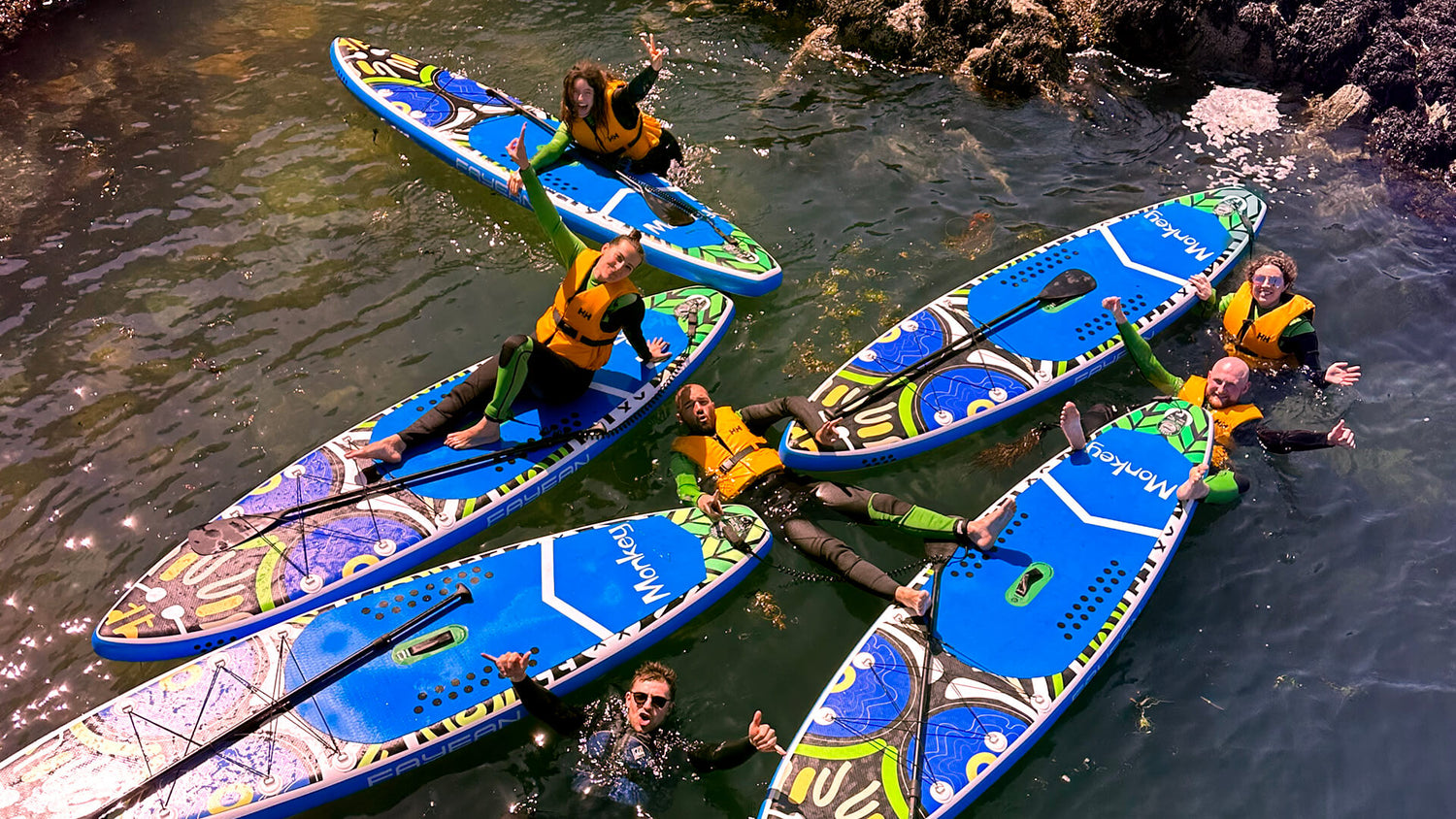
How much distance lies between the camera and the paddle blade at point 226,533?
6672 mm

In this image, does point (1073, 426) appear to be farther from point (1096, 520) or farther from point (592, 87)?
point (592, 87)

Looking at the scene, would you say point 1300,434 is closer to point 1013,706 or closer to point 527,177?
point 1013,706

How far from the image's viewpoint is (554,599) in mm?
6602

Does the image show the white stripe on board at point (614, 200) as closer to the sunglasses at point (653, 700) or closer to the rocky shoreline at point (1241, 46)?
the rocky shoreline at point (1241, 46)

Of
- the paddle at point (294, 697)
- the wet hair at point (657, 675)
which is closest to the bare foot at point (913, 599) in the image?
the wet hair at point (657, 675)

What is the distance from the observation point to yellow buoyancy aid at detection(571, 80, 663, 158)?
9.43m

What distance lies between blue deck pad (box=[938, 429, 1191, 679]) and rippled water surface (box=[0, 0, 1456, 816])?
42 cm

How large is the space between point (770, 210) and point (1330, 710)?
6672 millimetres

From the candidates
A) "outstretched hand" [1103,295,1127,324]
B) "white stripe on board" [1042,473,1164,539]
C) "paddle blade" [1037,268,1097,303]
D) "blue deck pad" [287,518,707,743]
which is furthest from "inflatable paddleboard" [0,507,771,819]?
"paddle blade" [1037,268,1097,303]

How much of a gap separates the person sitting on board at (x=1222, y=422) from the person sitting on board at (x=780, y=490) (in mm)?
1446

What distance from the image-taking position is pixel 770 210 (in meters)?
9.87

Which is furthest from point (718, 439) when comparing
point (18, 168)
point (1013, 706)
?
point (18, 168)

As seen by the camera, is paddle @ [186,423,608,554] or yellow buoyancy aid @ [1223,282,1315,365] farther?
yellow buoyancy aid @ [1223,282,1315,365]

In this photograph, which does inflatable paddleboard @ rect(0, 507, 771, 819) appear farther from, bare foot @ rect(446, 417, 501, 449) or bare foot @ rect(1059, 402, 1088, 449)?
bare foot @ rect(1059, 402, 1088, 449)
